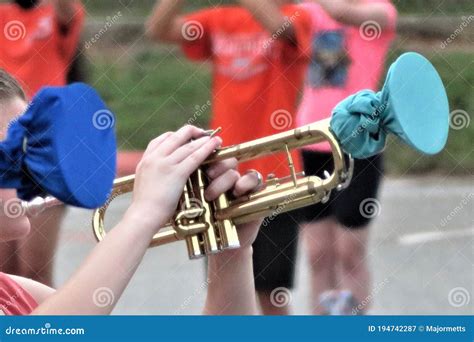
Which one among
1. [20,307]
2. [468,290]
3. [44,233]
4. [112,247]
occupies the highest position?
[112,247]

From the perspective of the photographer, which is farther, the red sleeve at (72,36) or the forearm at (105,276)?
the red sleeve at (72,36)

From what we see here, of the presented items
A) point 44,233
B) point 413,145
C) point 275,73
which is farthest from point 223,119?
point 413,145

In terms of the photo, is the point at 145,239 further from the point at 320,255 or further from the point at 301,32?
the point at 320,255

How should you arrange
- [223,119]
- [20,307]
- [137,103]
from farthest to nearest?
[137,103], [223,119], [20,307]

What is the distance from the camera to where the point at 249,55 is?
370cm

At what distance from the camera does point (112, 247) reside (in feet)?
6.65

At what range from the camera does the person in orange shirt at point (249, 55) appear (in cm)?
369

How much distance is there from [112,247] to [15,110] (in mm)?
478

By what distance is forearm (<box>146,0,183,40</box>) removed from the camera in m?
3.75

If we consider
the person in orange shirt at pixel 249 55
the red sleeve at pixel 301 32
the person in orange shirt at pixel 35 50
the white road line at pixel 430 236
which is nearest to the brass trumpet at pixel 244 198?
the person in orange shirt at pixel 249 55

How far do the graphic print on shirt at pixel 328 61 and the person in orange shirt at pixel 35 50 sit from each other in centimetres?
72

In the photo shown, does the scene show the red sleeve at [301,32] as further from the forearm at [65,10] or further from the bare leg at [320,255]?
the forearm at [65,10]

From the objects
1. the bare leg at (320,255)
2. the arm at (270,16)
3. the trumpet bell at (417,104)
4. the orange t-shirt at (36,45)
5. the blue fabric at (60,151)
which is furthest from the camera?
the bare leg at (320,255)

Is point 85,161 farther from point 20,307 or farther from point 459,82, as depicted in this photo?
point 459,82
